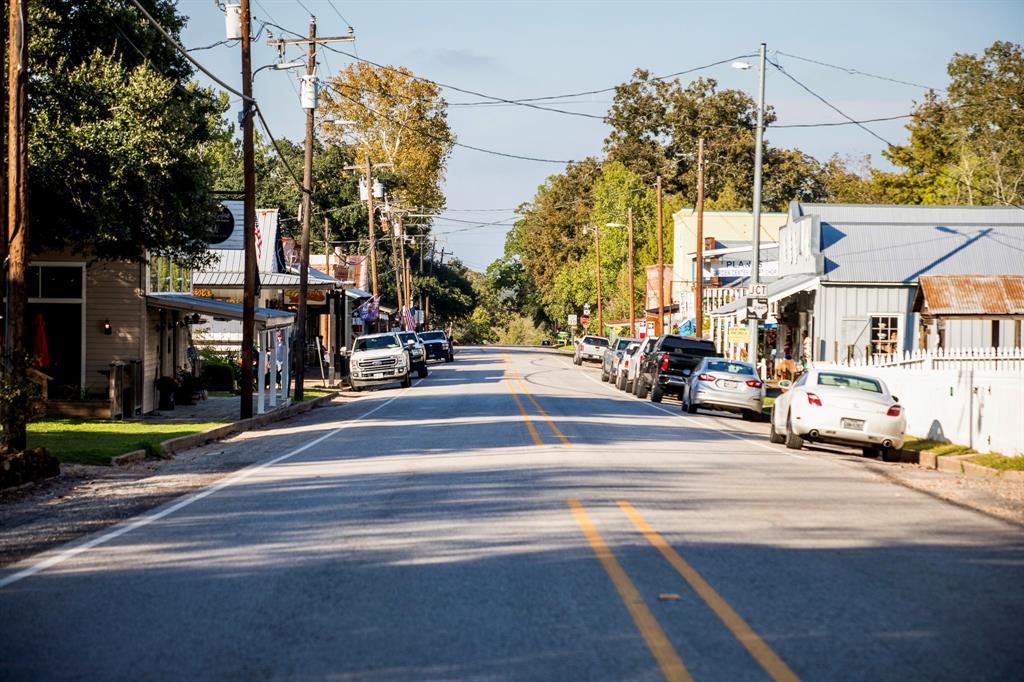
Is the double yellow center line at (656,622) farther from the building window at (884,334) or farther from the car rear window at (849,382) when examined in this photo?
the building window at (884,334)

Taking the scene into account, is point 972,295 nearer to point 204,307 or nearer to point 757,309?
point 757,309

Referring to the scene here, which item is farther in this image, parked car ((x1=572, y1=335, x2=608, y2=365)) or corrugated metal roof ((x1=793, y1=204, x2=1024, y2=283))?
parked car ((x1=572, y1=335, x2=608, y2=365))

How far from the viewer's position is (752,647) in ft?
22.4

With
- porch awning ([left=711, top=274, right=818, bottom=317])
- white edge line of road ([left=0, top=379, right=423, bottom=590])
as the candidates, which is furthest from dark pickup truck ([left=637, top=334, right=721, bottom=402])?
white edge line of road ([left=0, top=379, right=423, bottom=590])

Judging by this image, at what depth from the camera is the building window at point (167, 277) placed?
105ft

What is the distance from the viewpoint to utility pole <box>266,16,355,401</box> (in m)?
37.2

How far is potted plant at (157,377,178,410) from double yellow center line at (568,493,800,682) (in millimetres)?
21535

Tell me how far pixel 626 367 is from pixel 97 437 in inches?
1010

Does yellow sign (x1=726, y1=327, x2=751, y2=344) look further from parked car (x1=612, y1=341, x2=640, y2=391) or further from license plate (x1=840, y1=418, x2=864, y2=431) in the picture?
license plate (x1=840, y1=418, x2=864, y2=431)

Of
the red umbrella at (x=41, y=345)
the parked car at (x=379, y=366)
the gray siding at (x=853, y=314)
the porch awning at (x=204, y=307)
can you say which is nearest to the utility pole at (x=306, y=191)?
the porch awning at (x=204, y=307)

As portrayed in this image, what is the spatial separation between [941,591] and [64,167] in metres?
19.2

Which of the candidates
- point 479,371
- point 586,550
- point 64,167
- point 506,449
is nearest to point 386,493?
point 586,550

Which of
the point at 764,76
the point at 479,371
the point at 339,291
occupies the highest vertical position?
the point at 764,76

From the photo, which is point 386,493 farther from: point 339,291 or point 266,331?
point 339,291
